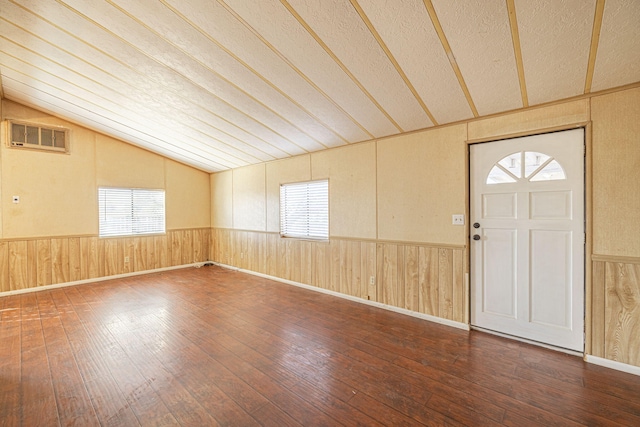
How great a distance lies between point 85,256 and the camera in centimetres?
495

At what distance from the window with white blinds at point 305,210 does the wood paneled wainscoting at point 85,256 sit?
2896 mm

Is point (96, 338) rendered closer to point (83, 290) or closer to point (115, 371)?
point (115, 371)

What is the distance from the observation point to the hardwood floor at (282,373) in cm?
173

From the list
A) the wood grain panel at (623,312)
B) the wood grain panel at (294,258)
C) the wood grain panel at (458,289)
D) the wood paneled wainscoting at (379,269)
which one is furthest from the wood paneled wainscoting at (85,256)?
the wood grain panel at (623,312)

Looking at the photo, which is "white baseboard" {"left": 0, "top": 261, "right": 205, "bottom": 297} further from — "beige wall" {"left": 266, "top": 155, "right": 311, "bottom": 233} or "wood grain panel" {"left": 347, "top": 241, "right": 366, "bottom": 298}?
"wood grain panel" {"left": 347, "top": 241, "right": 366, "bottom": 298}

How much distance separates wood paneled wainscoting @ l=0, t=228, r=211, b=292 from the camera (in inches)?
169

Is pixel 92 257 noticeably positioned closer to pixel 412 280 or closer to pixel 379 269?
pixel 379 269

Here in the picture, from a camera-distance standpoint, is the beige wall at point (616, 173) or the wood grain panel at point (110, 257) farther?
the wood grain panel at point (110, 257)

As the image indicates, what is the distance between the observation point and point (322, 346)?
2.61 m

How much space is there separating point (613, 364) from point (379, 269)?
7.36 feet

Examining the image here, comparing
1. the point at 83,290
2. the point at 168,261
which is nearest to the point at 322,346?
the point at 83,290

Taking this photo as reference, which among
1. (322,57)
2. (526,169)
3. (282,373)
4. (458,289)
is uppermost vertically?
(322,57)

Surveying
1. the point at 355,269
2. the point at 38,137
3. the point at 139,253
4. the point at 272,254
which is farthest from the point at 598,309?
the point at 38,137

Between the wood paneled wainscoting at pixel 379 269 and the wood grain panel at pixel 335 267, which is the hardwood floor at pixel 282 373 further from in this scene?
the wood grain panel at pixel 335 267
